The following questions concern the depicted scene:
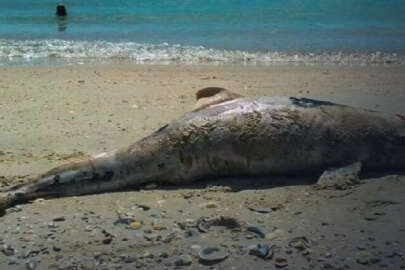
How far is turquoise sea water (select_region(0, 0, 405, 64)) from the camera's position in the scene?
52.9 ft

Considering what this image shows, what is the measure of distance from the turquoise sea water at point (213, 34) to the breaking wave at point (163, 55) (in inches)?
0.9

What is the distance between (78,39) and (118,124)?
41.6ft

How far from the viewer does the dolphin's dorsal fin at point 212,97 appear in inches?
241

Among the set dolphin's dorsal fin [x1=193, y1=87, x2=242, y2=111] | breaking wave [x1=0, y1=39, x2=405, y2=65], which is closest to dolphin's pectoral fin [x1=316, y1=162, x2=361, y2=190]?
dolphin's dorsal fin [x1=193, y1=87, x2=242, y2=111]

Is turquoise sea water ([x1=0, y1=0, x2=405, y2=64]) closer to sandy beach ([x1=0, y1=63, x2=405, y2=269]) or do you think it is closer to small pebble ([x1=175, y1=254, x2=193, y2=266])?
sandy beach ([x1=0, y1=63, x2=405, y2=269])

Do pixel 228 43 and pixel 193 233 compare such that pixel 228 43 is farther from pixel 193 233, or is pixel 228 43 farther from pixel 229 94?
pixel 193 233

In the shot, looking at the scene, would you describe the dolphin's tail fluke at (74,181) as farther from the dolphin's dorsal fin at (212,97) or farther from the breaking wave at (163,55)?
the breaking wave at (163,55)

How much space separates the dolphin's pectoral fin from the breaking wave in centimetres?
934

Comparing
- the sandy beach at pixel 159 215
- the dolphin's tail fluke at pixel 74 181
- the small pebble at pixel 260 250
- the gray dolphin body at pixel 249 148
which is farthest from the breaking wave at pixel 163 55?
the small pebble at pixel 260 250

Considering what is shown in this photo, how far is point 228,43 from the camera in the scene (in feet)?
60.1

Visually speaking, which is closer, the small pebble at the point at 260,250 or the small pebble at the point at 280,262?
the small pebble at the point at 280,262

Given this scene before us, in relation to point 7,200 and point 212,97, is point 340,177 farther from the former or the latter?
point 7,200

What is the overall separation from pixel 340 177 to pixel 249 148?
81cm

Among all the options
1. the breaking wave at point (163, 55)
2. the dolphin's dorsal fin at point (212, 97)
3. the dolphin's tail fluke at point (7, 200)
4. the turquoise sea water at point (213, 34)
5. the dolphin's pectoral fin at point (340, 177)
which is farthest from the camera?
the turquoise sea water at point (213, 34)
